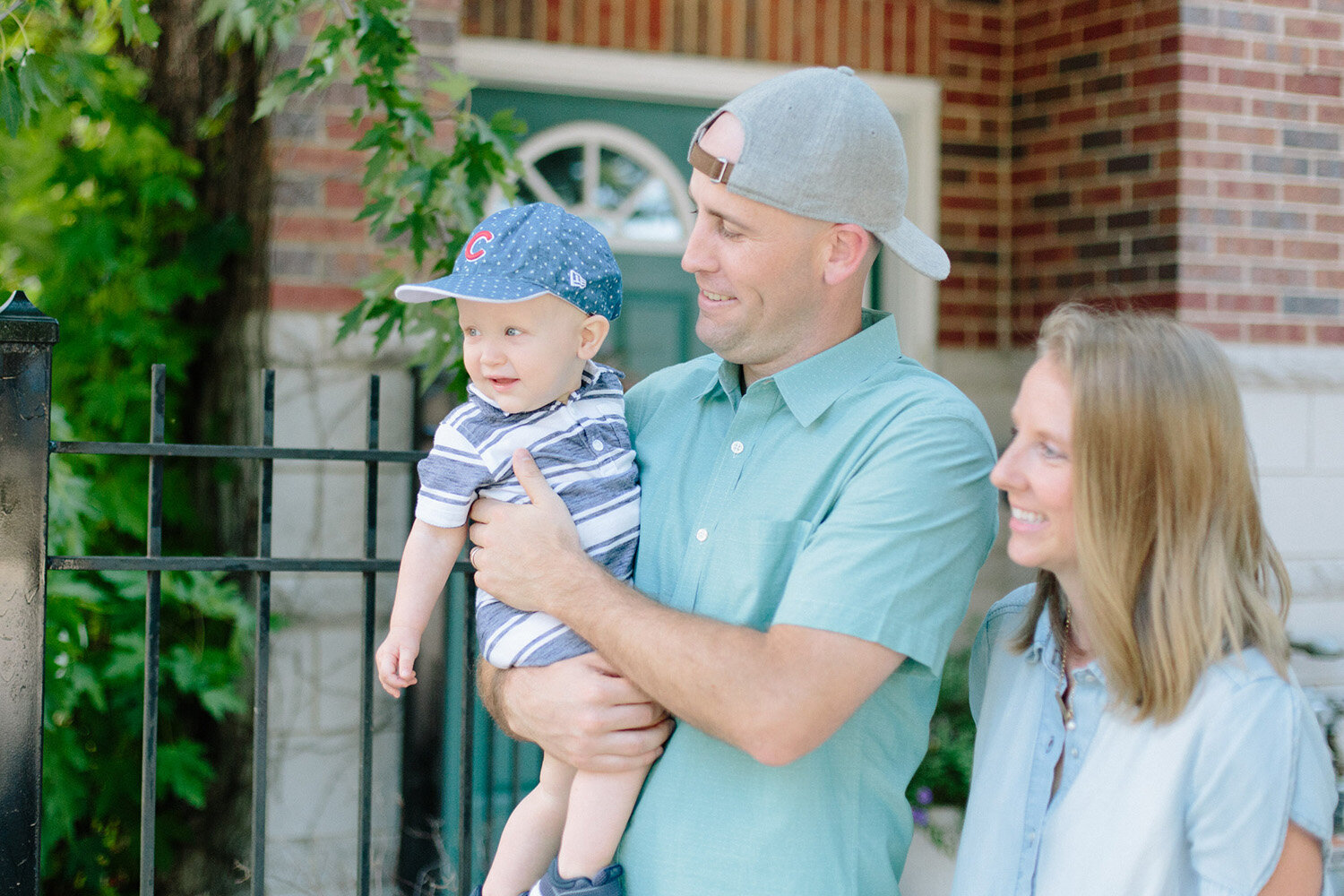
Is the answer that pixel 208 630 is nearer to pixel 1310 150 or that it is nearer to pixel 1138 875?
pixel 1138 875

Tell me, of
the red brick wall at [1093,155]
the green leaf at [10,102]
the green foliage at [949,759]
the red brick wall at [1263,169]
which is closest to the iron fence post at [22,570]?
the green leaf at [10,102]

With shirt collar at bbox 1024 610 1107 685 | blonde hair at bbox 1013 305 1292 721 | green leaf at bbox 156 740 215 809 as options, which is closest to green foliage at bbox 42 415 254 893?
green leaf at bbox 156 740 215 809

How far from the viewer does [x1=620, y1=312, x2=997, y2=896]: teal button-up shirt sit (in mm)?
1542

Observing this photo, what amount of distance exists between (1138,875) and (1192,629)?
0.28 m

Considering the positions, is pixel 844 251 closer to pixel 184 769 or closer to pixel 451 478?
pixel 451 478

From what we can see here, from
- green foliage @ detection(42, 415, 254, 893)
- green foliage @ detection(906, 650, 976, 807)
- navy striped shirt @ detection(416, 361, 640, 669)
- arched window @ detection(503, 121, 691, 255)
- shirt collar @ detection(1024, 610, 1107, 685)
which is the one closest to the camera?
shirt collar @ detection(1024, 610, 1107, 685)

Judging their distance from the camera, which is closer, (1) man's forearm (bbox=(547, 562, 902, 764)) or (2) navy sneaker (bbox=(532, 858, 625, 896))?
(1) man's forearm (bbox=(547, 562, 902, 764))

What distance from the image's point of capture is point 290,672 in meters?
3.50

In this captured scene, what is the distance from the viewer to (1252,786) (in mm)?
1345

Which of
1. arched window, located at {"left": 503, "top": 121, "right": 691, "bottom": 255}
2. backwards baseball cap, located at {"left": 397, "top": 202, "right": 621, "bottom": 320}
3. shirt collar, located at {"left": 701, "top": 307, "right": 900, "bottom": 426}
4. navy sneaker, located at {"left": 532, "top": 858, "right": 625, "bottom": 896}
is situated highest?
arched window, located at {"left": 503, "top": 121, "right": 691, "bottom": 255}

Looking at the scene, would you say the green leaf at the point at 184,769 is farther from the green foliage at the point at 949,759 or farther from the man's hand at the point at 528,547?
the green foliage at the point at 949,759

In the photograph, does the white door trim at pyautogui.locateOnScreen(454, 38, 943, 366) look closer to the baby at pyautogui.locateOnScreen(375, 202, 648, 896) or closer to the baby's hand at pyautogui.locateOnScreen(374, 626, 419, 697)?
the baby at pyautogui.locateOnScreen(375, 202, 648, 896)

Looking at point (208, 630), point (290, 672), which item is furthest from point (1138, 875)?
point (208, 630)

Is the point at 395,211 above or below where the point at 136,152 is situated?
below
